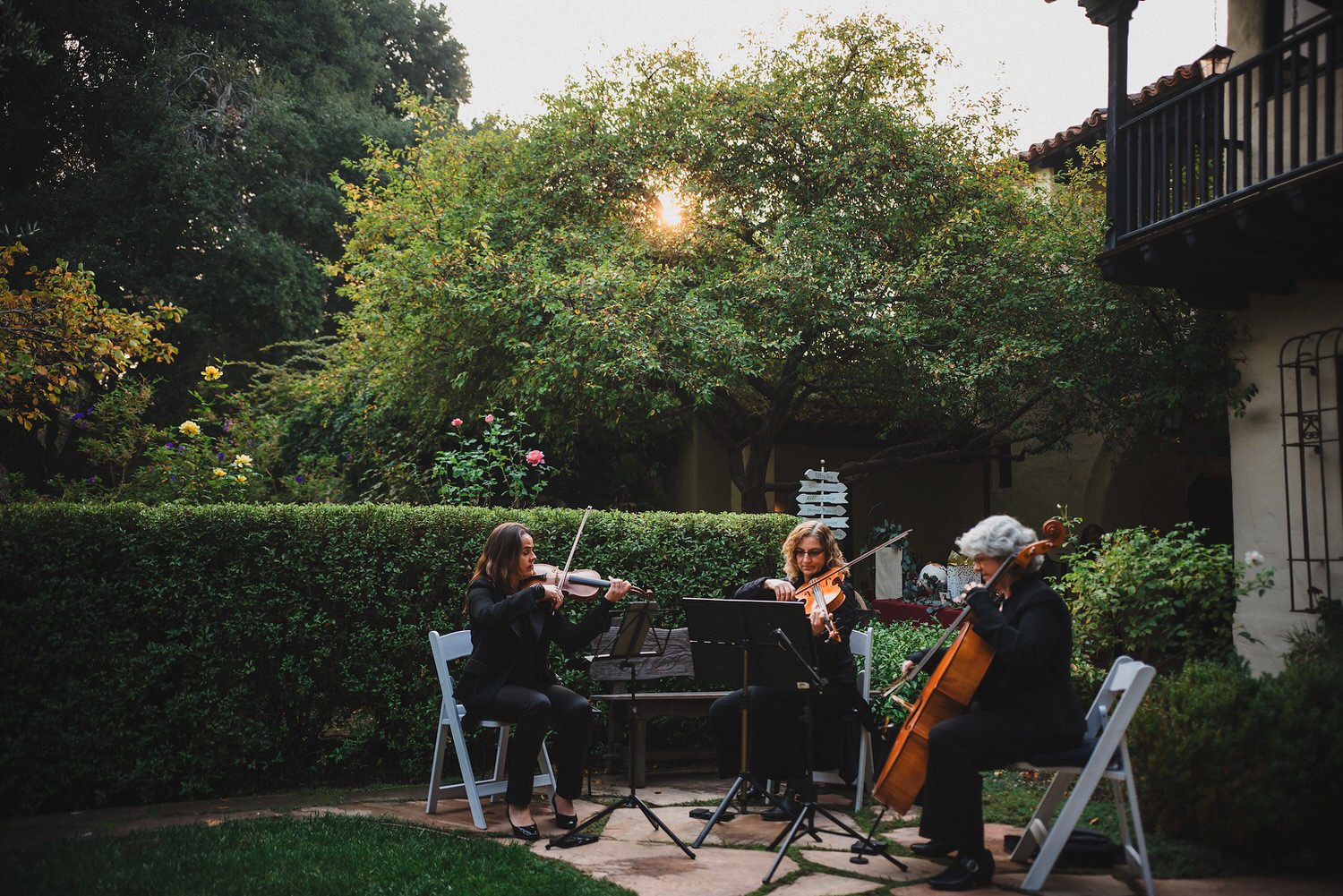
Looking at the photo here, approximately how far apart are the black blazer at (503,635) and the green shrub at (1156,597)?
12.2 ft

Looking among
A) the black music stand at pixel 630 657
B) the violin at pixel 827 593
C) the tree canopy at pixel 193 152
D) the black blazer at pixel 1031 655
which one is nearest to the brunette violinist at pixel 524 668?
the black music stand at pixel 630 657

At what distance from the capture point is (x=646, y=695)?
6457mm

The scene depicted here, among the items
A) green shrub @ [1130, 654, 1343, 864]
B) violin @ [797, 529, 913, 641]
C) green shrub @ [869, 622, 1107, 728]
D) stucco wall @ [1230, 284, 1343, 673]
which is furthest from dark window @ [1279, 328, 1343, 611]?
violin @ [797, 529, 913, 641]

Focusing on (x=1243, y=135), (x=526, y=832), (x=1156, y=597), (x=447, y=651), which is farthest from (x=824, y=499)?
(x=526, y=832)

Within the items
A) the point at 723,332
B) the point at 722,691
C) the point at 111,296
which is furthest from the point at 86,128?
the point at 722,691

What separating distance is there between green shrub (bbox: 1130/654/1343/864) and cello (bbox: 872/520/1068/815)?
1.01 meters

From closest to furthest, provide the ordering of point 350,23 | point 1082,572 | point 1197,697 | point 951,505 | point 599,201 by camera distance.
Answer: point 1197,697 → point 1082,572 → point 599,201 → point 951,505 → point 350,23

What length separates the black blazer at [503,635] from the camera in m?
5.59

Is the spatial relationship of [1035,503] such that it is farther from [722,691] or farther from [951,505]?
[722,691]

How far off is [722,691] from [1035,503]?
9.00m

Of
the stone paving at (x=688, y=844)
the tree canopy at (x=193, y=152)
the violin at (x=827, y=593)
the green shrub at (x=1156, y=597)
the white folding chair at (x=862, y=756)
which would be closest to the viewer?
the stone paving at (x=688, y=844)

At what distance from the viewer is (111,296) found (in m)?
18.3

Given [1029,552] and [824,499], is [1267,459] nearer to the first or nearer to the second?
[824,499]

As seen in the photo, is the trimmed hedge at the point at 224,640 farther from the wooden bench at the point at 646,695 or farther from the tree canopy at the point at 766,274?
the tree canopy at the point at 766,274
